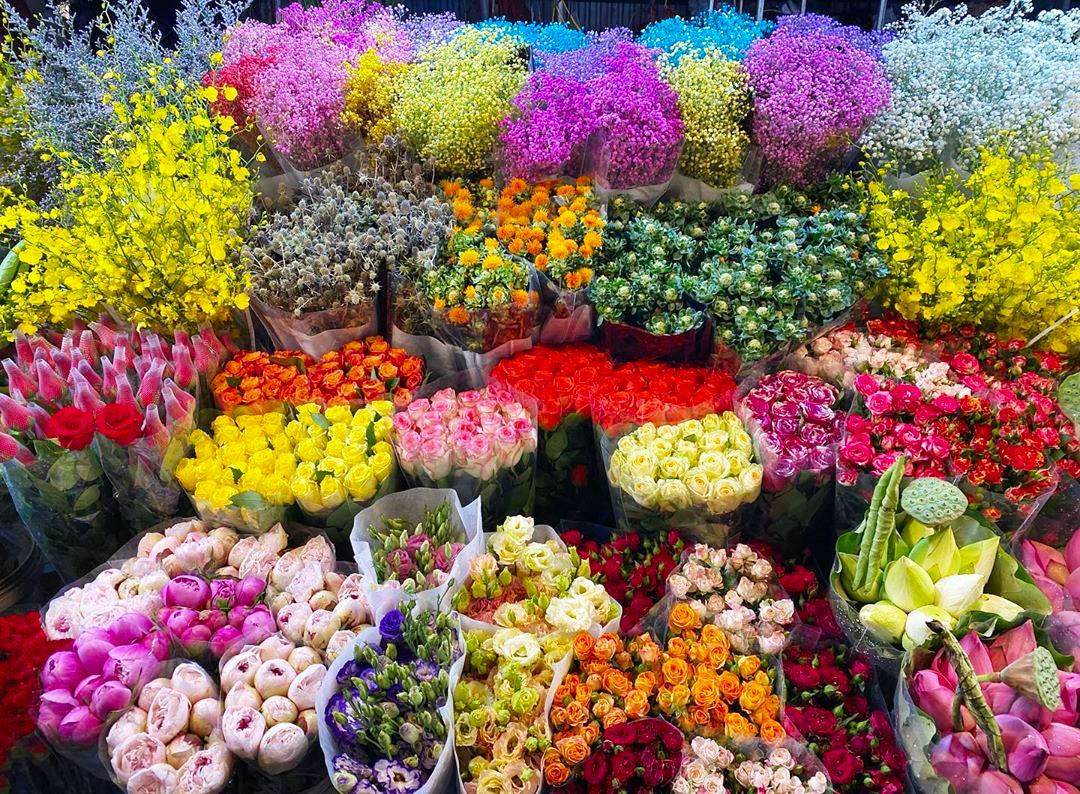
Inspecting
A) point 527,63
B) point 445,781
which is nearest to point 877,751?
point 445,781

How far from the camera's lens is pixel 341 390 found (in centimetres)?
204

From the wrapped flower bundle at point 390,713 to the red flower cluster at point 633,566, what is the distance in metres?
0.48

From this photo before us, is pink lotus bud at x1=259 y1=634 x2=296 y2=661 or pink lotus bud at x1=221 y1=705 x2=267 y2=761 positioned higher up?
pink lotus bud at x1=259 y1=634 x2=296 y2=661

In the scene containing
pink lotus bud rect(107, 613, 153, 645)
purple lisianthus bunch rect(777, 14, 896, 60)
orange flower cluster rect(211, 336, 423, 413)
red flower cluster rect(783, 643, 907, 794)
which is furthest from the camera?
purple lisianthus bunch rect(777, 14, 896, 60)

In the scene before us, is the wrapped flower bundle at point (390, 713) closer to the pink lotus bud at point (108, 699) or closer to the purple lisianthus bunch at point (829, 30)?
the pink lotus bud at point (108, 699)

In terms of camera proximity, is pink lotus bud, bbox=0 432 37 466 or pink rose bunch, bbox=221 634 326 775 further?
pink lotus bud, bbox=0 432 37 466

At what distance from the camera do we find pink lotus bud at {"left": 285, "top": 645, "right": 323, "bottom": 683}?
1.41m

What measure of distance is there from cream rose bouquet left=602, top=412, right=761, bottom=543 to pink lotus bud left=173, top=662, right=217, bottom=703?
100cm

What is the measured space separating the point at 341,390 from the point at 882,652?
148 centimetres

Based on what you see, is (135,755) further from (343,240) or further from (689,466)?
(343,240)

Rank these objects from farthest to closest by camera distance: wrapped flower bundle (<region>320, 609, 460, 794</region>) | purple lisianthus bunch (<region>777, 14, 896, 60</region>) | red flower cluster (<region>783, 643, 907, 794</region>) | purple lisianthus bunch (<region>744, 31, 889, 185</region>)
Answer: purple lisianthus bunch (<region>777, 14, 896, 60</region>), purple lisianthus bunch (<region>744, 31, 889, 185</region>), red flower cluster (<region>783, 643, 907, 794</region>), wrapped flower bundle (<region>320, 609, 460, 794</region>)

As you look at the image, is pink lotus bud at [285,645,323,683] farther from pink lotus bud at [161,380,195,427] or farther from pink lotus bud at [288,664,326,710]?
pink lotus bud at [161,380,195,427]

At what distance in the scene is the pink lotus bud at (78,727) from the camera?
131 centimetres

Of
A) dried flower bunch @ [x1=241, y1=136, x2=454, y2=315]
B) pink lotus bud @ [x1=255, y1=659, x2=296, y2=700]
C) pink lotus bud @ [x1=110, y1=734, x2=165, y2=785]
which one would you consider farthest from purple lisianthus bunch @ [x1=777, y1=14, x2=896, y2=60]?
pink lotus bud @ [x1=110, y1=734, x2=165, y2=785]
